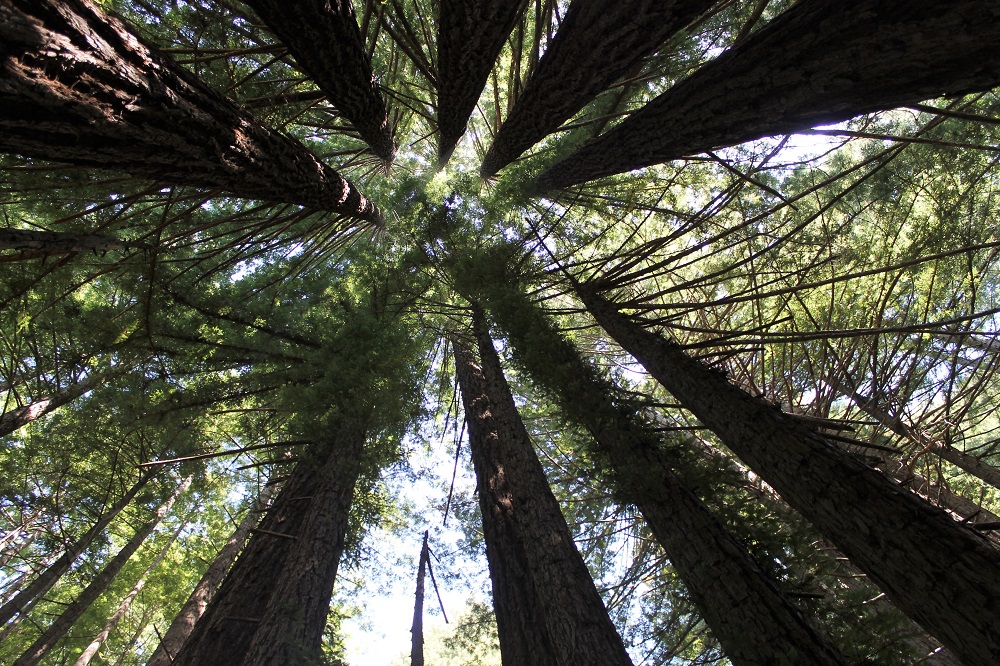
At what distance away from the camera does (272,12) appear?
3.46 m

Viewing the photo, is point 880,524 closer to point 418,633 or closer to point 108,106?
point 108,106

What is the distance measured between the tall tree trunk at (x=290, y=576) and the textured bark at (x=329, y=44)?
11.5 feet

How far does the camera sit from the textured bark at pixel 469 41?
3934 millimetres

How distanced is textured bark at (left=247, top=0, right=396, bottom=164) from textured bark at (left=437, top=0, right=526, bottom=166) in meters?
0.81

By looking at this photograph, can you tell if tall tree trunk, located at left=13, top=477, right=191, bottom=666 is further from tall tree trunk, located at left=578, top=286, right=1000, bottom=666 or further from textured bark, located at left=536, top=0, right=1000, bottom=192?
textured bark, located at left=536, top=0, right=1000, bottom=192

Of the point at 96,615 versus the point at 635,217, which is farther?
the point at 96,615

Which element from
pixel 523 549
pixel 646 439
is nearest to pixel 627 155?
pixel 646 439

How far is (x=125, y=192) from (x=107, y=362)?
12.6ft

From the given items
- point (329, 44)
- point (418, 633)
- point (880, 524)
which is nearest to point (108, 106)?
point (329, 44)

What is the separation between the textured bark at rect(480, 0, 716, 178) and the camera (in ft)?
10.8

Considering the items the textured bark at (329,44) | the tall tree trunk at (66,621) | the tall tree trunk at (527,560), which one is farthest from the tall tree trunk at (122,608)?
the textured bark at (329,44)

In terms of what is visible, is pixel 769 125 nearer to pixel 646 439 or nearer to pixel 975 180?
pixel 646 439

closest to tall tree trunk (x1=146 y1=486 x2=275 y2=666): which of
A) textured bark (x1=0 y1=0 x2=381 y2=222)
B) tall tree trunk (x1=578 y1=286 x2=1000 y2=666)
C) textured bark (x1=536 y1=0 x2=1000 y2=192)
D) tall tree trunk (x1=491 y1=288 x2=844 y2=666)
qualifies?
tall tree trunk (x1=491 y1=288 x2=844 y2=666)

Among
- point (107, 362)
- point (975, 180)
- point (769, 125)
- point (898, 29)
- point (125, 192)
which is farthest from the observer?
point (107, 362)
